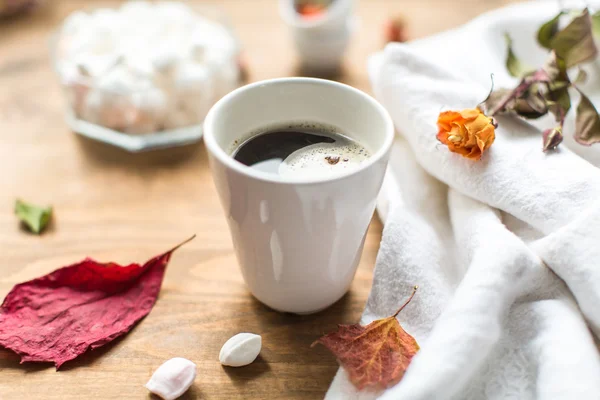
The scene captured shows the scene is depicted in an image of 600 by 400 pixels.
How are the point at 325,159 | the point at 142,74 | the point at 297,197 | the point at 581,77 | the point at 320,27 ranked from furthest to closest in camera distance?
the point at 320,27, the point at 142,74, the point at 581,77, the point at 325,159, the point at 297,197

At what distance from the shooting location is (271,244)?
512 mm

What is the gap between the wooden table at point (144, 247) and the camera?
20.6 inches

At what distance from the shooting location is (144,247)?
667 mm

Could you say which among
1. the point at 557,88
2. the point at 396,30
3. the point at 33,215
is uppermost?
the point at 557,88

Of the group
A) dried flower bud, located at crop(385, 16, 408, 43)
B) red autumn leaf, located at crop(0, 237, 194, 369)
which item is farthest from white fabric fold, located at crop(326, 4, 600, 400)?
dried flower bud, located at crop(385, 16, 408, 43)

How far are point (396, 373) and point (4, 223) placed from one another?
0.50 metres

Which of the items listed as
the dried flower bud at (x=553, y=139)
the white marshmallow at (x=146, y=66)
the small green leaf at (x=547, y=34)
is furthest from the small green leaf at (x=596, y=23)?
the white marshmallow at (x=146, y=66)

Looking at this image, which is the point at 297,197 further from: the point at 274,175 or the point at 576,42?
the point at 576,42

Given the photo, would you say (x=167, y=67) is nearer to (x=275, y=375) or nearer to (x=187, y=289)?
(x=187, y=289)

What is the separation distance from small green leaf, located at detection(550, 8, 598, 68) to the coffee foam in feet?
0.88

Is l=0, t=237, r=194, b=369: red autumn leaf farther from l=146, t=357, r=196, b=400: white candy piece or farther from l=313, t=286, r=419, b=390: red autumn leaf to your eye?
l=313, t=286, r=419, b=390: red autumn leaf

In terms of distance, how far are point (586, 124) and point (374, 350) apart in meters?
0.34

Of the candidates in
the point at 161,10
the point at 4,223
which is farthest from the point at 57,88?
the point at 4,223

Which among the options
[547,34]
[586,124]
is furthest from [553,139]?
[547,34]
